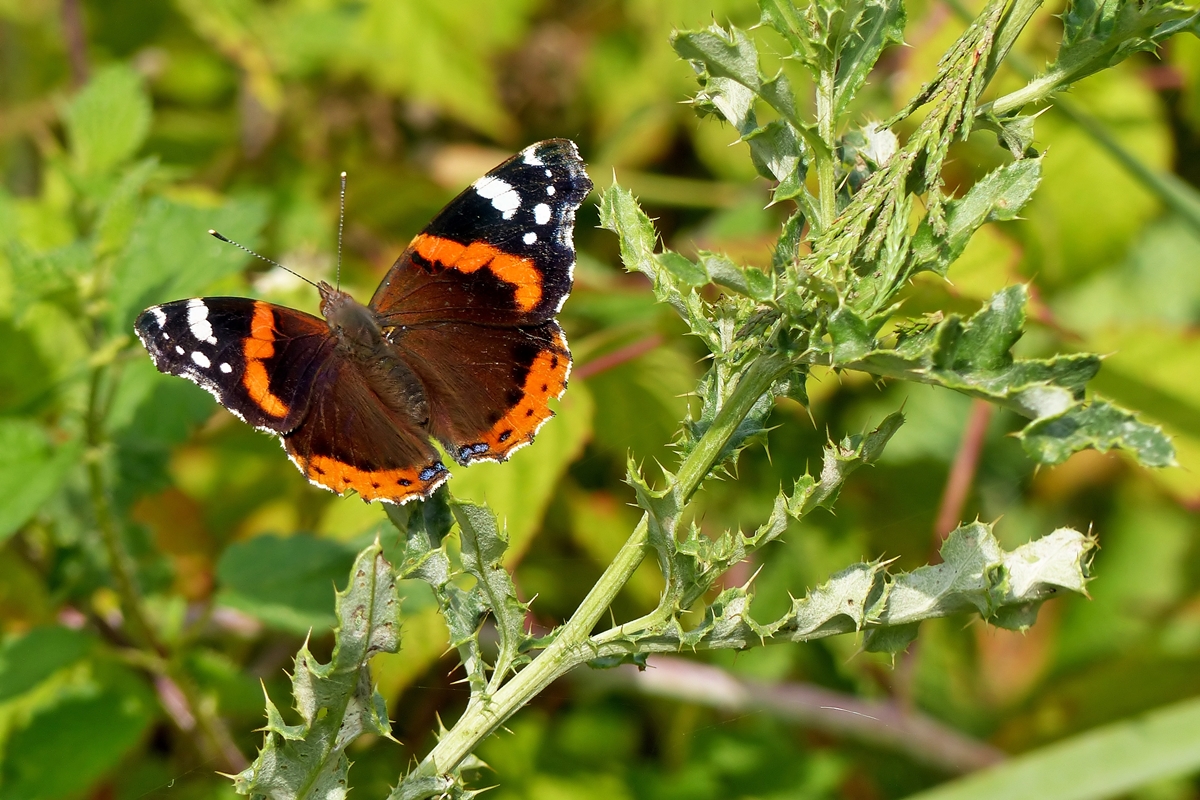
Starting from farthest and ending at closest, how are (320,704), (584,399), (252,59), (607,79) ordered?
1. (607,79)
2. (252,59)
3. (584,399)
4. (320,704)

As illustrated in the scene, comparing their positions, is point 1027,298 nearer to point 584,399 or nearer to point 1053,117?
point 584,399

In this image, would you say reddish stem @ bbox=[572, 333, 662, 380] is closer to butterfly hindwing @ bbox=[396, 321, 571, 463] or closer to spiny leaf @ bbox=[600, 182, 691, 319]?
butterfly hindwing @ bbox=[396, 321, 571, 463]

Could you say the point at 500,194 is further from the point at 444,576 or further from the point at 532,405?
the point at 444,576

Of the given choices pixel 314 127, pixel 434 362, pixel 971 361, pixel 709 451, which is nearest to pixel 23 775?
pixel 434 362

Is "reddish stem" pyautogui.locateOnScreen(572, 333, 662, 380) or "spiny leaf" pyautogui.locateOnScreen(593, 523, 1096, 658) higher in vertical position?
"spiny leaf" pyautogui.locateOnScreen(593, 523, 1096, 658)

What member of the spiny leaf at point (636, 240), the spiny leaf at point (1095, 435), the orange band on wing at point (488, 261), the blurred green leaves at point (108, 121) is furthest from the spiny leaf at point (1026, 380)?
the blurred green leaves at point (108, 121)

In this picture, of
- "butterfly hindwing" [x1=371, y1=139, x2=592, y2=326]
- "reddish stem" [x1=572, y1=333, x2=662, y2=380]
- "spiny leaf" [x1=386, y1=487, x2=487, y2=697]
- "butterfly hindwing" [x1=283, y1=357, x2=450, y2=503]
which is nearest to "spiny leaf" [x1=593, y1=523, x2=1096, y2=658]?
"spiny leaf" [x1=386, y1=487, x2=487, y2=697]
